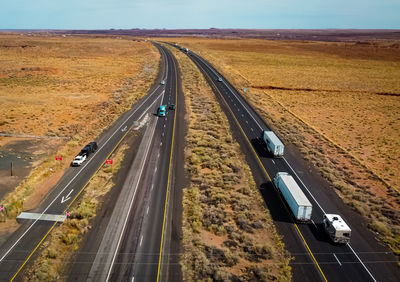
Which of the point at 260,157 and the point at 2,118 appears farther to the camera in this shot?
the point at 2,118

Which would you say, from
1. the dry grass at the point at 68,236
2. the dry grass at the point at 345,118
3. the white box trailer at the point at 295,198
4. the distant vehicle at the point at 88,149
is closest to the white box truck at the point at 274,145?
the dry grass at the point at 345,118

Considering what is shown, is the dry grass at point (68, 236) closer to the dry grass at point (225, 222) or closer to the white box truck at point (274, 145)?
the dry grass at point (225, 222)

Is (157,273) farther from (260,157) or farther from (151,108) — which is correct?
(151,108)

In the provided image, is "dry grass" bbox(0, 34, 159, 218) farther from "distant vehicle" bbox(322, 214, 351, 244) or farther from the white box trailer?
"distant vehicle" bbox(322, 214, 351, 244)

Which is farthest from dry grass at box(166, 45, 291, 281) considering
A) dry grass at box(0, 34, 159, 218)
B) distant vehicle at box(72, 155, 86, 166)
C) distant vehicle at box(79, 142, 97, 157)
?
dry grass at box(0, 34, 159, 218)

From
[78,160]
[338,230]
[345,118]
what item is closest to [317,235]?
[338,230]

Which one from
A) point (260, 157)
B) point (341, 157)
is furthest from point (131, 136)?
point (341, 157)
